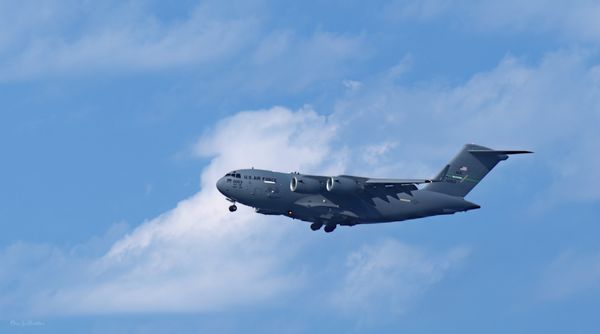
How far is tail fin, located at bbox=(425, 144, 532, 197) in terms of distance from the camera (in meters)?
55.1

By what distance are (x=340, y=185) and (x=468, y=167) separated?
32.4ft

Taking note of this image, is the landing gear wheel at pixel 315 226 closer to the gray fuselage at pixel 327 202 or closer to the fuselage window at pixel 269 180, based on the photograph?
the gray fuselage at pixel 327 202

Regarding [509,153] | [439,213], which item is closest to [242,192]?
[439,213]

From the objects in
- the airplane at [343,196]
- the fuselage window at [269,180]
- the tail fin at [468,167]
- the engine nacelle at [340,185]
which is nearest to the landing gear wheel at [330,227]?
the airplane at [343,196]

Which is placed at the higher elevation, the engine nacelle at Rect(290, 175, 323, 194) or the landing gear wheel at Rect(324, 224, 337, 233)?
the engine nacelle at Rect(290, 175, 323, 194)

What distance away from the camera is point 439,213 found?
176 ft

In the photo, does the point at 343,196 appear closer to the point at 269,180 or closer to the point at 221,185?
the point at 269,180

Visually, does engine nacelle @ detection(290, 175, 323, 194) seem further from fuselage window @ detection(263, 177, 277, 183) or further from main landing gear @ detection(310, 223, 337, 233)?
main landing gear @ detection(310, 223, 337, 233)

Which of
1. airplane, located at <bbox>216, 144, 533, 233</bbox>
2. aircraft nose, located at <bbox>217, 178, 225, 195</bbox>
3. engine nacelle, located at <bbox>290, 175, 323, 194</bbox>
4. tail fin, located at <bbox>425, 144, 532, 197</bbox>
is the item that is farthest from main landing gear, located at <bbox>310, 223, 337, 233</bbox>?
tail fin, located at <bbox>425, 144, 532, 197</bbox>

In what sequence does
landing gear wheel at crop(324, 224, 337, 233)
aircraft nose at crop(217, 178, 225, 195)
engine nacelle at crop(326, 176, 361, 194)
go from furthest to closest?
1. landing gear wheel at crop(324, 224, 337, 233)
2. engine nacelle at crop(326, 176, 361, 194)
3. aircraft nose at crop(217, 178, 225, 195)

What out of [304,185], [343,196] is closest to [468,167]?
[343,196]

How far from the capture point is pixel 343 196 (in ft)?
167

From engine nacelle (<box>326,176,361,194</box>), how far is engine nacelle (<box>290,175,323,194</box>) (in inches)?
24.1

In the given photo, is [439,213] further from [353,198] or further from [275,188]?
[275,188]
